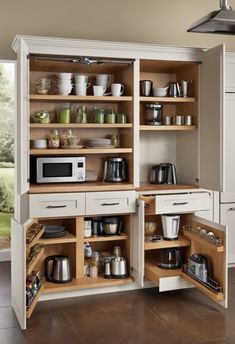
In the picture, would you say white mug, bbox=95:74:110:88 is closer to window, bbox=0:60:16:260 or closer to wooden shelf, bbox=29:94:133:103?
wooden shelf, bbox=29:94:133:103

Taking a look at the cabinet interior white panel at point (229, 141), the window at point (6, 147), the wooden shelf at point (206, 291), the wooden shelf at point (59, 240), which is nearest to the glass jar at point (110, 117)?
the wooden shelf at point (59, 240)

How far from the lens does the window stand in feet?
17.6

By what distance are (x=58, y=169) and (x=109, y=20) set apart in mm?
1733

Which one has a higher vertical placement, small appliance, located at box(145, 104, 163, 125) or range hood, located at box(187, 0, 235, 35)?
range hood, located at box(187, 0, 235, 35)

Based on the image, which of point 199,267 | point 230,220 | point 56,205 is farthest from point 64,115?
point 230,220

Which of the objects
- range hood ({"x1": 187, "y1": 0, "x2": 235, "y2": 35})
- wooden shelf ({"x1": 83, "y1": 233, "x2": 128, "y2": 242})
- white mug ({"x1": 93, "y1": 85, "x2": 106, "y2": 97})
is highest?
range hood ({"x1": 187, "y1": 0, "x2": 235, "y2": 35})

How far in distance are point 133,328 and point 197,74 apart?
2.21 m

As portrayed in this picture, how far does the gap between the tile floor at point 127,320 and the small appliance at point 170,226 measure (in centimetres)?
47

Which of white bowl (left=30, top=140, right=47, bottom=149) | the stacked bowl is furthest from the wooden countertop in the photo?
the stacked bowl

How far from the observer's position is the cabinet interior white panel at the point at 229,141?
191 inches

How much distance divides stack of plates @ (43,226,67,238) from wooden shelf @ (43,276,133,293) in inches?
15.2

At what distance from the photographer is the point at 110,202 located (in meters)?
4.02

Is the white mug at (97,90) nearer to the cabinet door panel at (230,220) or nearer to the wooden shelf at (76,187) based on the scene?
the wooden shelf at (76,187)

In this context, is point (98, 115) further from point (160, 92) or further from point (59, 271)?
point (59, 271)
